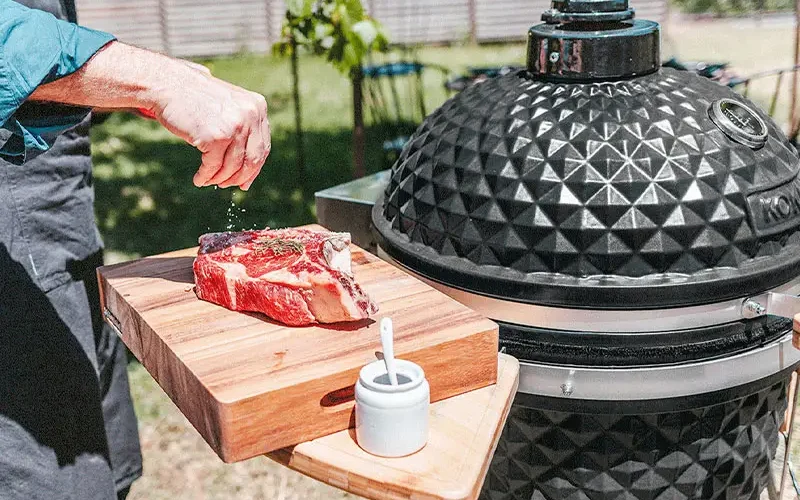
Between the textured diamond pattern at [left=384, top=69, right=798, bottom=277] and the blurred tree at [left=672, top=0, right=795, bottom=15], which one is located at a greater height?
the textured diamond pattern at [left=384, top=69, right=798, bottom=277]

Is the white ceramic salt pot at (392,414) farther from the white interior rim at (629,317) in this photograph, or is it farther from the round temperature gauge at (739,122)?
the round temperature gauge at (739,122)

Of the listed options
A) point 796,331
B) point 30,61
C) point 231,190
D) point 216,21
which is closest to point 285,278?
point 30,61

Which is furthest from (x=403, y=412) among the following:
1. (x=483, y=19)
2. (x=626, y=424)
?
(x=483, y=19)

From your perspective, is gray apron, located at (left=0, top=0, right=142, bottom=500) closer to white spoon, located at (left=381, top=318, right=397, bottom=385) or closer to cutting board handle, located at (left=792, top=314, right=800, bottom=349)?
white spoon, located at (left=381, top=318, right=397, bottom=385)

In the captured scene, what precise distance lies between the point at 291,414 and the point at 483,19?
17457 mm

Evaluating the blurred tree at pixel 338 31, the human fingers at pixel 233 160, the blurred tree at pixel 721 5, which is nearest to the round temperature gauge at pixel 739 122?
the human fingers at pixel 233 160

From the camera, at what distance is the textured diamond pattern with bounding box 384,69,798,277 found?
2.15 metres

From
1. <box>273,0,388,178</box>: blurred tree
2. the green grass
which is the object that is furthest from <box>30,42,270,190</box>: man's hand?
<box>273,0,388,178</box>: blurred tree

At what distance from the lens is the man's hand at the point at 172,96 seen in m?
1.90

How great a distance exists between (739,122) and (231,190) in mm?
6441

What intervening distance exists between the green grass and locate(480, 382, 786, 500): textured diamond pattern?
1.85m

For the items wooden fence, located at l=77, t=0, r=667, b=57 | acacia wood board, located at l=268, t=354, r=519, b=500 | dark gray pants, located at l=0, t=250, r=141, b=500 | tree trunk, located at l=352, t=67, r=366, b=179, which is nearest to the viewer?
acacia wood board, located at l=268, t=354, r=519, b=500

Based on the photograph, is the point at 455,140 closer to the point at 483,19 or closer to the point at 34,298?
the point at 34,298

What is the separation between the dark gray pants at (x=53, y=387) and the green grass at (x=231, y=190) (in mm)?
1139
